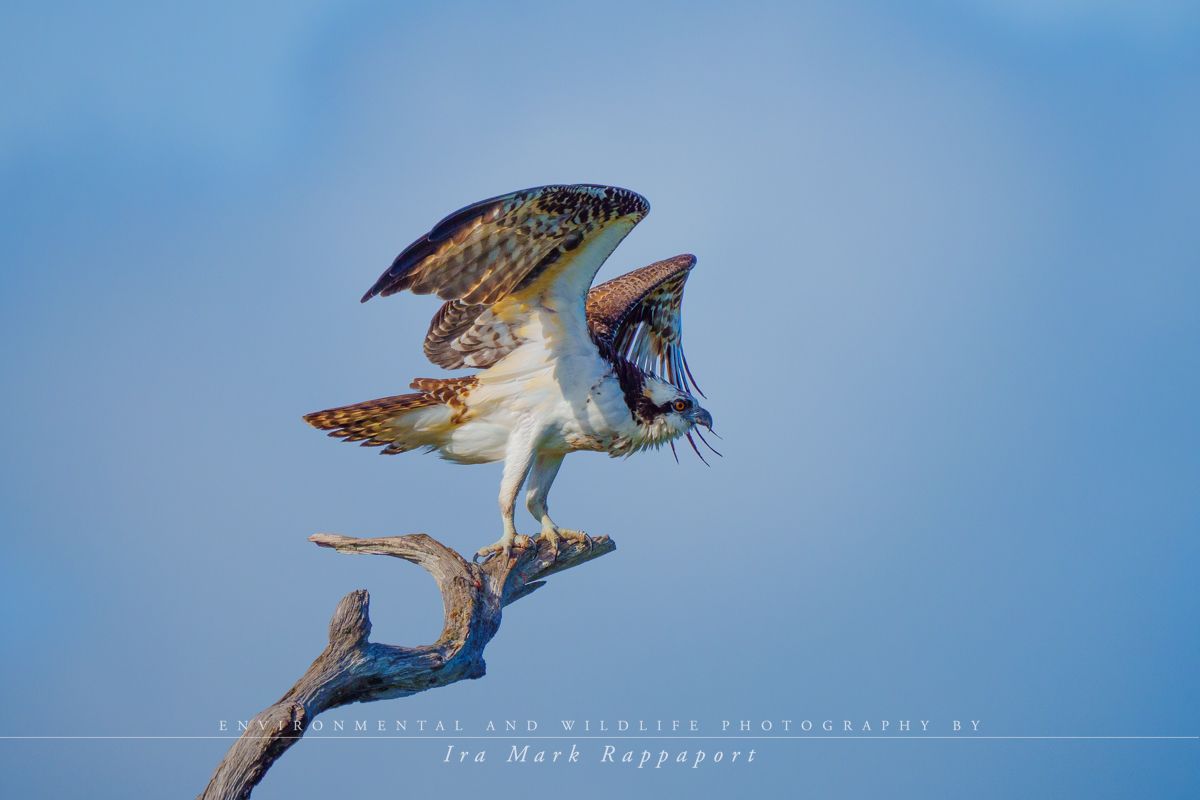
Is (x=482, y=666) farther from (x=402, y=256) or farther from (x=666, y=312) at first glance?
(x=666, y=312)

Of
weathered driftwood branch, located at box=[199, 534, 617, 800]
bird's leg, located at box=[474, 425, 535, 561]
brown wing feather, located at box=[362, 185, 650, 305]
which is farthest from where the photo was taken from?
bird's leg, located at box=[474, 425, 535, 561]

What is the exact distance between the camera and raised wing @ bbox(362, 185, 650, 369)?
571 centimetres

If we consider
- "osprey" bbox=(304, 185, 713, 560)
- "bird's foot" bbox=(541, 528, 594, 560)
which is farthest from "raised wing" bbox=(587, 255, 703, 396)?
"bird's foot" bbox=(541, 528, 594, 560)

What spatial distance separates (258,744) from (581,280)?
11.2ft

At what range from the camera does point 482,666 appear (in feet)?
19.8

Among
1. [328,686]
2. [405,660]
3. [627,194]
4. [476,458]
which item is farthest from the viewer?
[476,458]

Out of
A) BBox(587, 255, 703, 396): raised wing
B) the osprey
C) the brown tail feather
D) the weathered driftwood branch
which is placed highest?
BBox(587, 255, 703, 396): raised wing

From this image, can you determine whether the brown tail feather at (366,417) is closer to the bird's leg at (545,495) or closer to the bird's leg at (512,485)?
the bird's leg at (512,485)

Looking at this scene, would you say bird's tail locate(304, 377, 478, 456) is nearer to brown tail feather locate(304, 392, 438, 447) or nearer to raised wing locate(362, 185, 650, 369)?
brown tail feather locate(304, 392, 438, 447)

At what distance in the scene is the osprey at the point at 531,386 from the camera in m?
6.22

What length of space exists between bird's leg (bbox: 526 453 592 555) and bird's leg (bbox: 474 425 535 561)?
0.26m

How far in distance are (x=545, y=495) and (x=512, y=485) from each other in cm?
59

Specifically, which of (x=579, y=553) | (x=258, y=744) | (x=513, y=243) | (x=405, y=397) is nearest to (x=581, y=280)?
(x=513, y=243)

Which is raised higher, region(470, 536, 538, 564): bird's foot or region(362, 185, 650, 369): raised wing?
region(362, 185, 650, 369): raised wing
